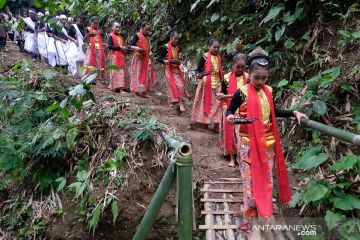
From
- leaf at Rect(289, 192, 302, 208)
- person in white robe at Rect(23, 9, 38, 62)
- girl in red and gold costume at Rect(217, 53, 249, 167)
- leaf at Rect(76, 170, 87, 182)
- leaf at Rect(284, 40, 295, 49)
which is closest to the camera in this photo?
leaf at Rect(289, 192, 302, 208)

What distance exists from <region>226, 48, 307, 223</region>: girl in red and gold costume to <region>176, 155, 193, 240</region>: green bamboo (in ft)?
6.05

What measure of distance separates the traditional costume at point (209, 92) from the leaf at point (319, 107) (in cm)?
219

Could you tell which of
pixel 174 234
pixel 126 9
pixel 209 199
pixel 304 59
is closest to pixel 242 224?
pixel 209 199

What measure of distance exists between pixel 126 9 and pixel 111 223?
9.68 metres

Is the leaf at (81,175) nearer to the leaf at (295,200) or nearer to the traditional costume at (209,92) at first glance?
the traditional costume at (209,92)

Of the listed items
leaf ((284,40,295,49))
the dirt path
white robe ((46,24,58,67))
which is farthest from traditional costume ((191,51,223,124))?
white robe ((46,24,58,67))

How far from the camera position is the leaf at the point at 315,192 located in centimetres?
332

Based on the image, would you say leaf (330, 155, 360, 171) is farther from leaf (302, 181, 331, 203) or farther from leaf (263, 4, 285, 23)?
leaf (263, 4, 285, 23)

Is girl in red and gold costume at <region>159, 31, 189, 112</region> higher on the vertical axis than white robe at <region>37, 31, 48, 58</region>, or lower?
lower

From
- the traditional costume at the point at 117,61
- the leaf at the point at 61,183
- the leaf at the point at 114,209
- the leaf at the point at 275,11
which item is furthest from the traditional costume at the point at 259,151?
the traditional costume at the point at 117,61

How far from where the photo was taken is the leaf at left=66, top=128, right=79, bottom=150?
4945mm

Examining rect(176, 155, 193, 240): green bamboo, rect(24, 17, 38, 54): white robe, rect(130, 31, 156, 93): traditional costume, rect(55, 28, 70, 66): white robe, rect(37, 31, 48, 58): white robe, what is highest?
rect(24, 17, 38, 54): white robe

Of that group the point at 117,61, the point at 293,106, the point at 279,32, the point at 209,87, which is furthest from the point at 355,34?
the point at 117,61

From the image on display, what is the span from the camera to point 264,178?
131 inches
